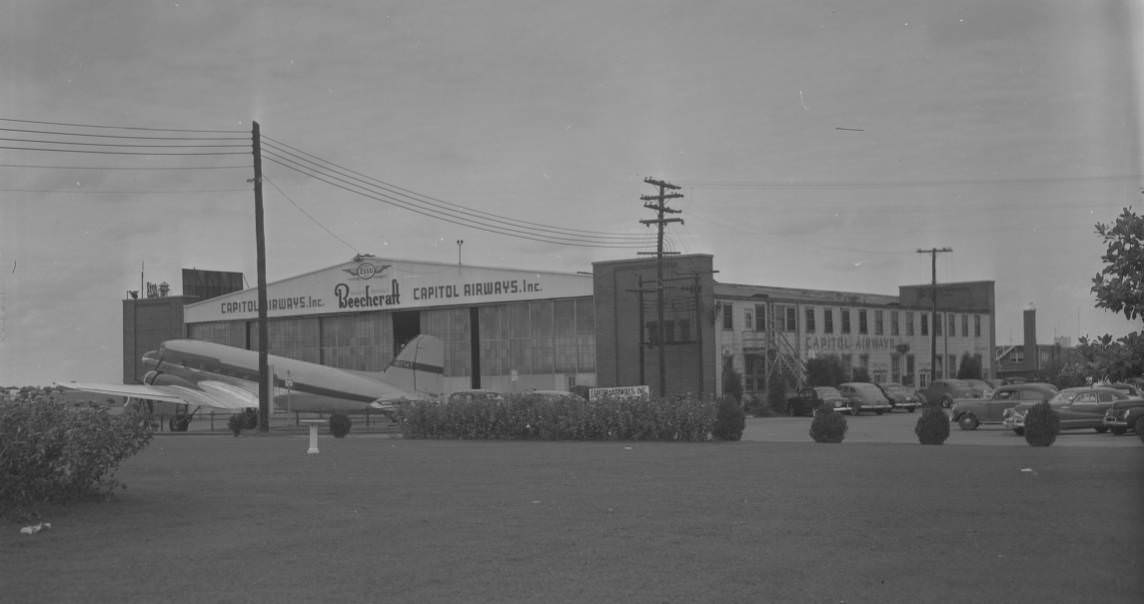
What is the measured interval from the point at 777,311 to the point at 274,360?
29.9m

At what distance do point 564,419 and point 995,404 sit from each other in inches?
659

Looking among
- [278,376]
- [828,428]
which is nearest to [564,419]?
[828,428]

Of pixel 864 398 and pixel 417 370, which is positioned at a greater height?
pixel 417 370

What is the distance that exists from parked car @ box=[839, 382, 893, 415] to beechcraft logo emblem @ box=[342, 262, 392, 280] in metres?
29.1

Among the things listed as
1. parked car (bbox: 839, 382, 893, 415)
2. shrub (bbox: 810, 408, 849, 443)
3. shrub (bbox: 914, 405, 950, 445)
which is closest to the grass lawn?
shrub (bbox: 914, 405, 950, 445)

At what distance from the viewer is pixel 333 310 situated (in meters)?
75.1

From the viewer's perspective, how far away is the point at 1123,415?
3291 centimetres

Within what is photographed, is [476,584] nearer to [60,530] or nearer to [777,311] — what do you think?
[60,530]

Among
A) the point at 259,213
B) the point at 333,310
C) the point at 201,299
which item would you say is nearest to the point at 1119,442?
the point at 259,213

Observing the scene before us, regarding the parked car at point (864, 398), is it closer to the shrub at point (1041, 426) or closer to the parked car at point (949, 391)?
the parked car at point (949, 391)

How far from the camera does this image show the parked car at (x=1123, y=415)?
32.6 meters

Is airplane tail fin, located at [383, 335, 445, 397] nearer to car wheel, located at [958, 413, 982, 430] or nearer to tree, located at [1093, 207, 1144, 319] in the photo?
car wheel, located at [958, 413, 982, 430]

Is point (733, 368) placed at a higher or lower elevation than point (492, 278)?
lower

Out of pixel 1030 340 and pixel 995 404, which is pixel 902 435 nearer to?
pixel 995 404
